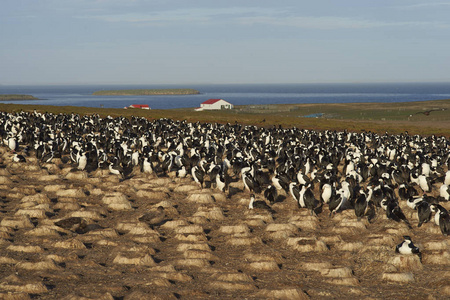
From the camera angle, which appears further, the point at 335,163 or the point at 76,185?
the point at 335,163

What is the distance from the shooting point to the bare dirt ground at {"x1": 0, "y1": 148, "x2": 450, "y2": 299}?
12.4 m

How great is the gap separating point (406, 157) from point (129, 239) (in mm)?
23216

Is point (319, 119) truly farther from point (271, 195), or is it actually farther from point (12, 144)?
point (271, 195)

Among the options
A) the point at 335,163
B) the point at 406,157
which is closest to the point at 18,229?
the point at 335,163

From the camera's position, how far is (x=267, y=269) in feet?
46.6

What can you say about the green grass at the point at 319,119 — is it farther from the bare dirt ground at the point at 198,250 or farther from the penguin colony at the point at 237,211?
the bare dirt ground at the point at 198,250

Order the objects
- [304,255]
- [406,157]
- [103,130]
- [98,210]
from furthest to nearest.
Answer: [103,130]
[406,157]
[98,210]
[304,255]

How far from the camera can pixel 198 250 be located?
603 inches

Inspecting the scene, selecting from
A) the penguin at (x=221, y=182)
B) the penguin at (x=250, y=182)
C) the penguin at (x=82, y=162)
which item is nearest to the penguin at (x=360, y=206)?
the penguin at (x=250, y=182)

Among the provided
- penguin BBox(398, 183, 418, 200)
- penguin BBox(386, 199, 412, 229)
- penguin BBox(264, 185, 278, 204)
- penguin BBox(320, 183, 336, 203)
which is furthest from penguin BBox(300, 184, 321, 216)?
penguin BBox(398, 183, 418, 200)

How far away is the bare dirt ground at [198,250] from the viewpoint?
1243 cm

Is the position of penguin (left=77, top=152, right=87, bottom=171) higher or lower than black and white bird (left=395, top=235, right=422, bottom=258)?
higher

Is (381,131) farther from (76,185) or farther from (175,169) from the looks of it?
(76,185)

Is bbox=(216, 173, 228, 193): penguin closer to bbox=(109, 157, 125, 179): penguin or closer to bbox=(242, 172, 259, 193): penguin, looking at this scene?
bbox=(242, 172, 259, 193): penguin
